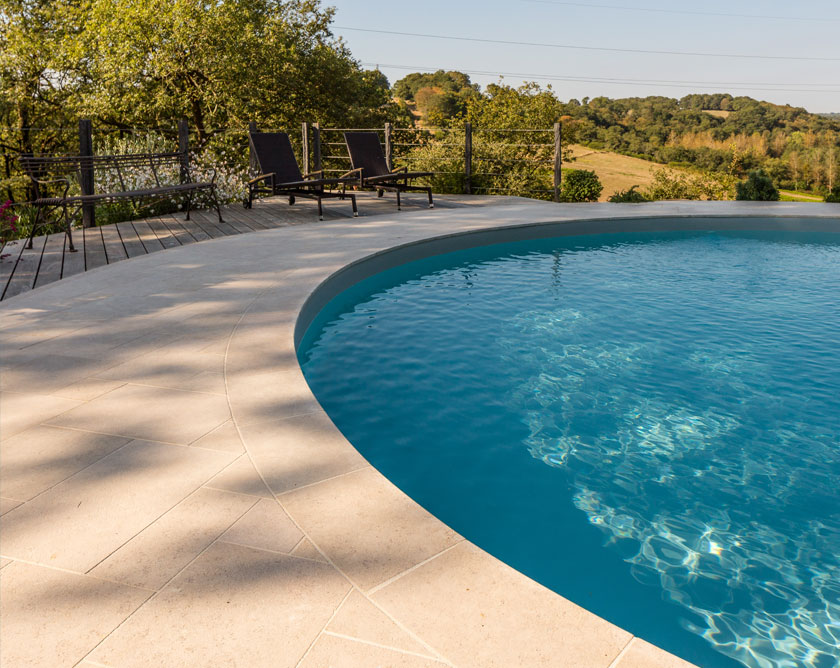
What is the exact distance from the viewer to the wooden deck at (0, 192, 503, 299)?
5.58 m

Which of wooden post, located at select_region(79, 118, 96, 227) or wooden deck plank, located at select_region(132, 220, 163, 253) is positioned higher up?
wooden post, located at select_region(79, 118, 96, 227)

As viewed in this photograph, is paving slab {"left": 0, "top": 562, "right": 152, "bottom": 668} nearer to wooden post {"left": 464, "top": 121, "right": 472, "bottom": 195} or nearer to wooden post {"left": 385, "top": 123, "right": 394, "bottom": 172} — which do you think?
wooden post {"left": 385, "top": 123, "right": 394, "bottom": 172}

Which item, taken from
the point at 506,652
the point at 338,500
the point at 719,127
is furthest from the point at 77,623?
the point at 719,127

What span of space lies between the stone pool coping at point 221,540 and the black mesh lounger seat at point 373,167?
626cm

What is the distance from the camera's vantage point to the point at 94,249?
6.43m

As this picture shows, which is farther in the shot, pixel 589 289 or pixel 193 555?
pixel 589 289

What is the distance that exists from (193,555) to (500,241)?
21.1 ft

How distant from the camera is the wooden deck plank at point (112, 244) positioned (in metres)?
6.16

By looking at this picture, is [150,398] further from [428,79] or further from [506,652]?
[428,79]

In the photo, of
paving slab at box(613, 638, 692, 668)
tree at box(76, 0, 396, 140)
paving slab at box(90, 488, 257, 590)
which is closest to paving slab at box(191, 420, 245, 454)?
paving slab at box(90, 488, 257, 590)

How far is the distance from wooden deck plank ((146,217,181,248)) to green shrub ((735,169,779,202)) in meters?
9.41

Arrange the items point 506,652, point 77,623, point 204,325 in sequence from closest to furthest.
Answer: point 506,652, point 77,623, point 204,325

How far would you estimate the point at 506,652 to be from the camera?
154 cm

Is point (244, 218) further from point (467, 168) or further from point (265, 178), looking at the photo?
point (467, 168)
